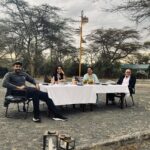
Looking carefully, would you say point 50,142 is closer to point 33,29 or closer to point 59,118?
point 59,118

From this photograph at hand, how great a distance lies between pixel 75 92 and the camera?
31.3 feet

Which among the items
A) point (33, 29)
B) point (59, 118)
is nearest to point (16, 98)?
point (59, 118)

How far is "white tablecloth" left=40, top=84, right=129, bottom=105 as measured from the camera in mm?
8992

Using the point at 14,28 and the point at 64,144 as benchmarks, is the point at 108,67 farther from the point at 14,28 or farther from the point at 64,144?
the point at 64,144

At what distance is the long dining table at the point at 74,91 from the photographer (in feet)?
29.5

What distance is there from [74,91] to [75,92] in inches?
1.9

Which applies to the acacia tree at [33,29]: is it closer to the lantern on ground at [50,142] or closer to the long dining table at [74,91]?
the long dining table at [74,91]

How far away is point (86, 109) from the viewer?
421 inches

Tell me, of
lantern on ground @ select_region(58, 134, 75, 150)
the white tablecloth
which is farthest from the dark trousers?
lantern on ground @ select_region(58, 134, 75, 150)

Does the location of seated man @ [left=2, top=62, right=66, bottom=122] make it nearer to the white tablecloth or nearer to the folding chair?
the folding chair

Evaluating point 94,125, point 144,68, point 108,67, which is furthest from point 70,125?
point 144,68

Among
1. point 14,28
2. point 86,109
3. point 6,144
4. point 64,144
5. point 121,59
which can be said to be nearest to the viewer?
point 64,144

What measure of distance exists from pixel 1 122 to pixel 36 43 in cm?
3242

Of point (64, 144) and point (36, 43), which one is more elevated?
point (36, 43)
